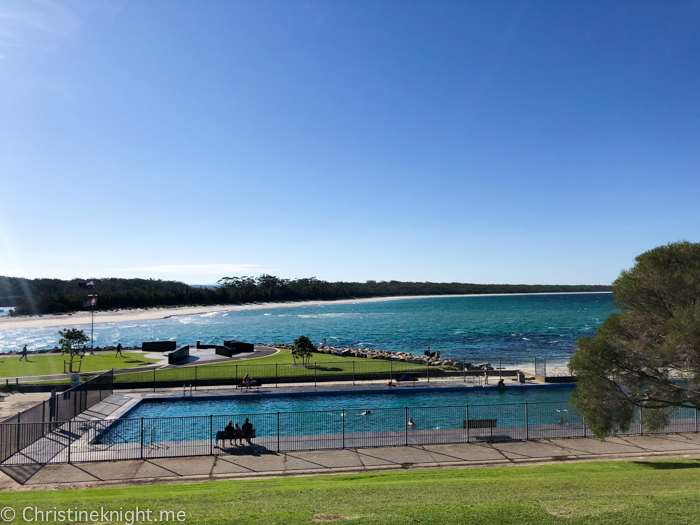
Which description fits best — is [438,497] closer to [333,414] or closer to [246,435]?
[246,435]

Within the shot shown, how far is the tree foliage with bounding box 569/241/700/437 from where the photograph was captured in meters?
16.0

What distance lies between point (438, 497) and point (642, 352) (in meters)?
9.96

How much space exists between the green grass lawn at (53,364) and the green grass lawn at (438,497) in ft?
92.6

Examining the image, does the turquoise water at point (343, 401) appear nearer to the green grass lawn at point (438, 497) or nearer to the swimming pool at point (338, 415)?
the swimming pool at point (338, 415)

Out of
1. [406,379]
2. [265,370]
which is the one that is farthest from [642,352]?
[265,370]

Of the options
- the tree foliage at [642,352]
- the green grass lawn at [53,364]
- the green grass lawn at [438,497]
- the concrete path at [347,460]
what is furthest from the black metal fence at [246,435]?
the green grass lawn at [53,364]

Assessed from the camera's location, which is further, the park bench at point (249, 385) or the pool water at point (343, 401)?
the park bench at point (249, 385)

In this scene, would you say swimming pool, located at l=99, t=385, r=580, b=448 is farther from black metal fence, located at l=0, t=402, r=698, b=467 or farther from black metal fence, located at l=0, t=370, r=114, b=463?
black metal fence, located at l=0, t=370, r=114, b=463

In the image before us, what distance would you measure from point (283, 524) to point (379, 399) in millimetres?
21949

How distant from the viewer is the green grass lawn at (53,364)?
3747 centimetres

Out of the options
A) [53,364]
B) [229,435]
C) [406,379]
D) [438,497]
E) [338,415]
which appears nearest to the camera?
[438,497]

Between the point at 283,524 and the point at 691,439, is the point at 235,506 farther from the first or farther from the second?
the point at 691,439

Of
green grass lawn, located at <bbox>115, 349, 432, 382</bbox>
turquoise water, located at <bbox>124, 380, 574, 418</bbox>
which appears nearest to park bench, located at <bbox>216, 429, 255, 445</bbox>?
turquoise water, located at <bbox>124, 380, 574, 418</bbox>

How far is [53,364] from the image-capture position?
4200 cm
